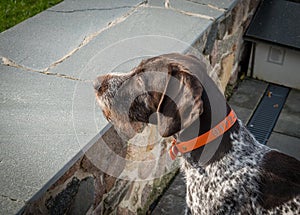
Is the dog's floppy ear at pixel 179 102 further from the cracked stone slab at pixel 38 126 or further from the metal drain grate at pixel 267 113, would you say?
the metal drain grate at pixel 267 113

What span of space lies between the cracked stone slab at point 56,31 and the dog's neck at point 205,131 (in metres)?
1.37

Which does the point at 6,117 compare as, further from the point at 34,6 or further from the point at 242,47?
the point at 242,47

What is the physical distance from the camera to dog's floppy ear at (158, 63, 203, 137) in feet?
7.97

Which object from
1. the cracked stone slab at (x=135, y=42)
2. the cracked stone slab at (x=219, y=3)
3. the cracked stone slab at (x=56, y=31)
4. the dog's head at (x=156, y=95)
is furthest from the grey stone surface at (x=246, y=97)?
the dog's head at (x=156, y=95)

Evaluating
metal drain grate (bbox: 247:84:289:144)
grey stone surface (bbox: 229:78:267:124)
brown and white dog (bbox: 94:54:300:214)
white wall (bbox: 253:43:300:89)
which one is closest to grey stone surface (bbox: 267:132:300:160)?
metal drain grate (bbox: 247:84:289:144)

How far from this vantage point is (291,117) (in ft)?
17.3

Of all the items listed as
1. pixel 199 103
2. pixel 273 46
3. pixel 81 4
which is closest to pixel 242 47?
pixel 273 46

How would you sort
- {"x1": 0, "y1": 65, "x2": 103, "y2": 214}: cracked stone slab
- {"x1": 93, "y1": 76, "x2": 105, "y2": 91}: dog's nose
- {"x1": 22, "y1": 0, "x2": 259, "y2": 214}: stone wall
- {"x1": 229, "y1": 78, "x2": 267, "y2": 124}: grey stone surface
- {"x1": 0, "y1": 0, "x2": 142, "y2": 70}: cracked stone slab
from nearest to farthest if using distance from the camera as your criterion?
{"x1": 0, "y1": 65, "x2": 103, "y2": 214}: cracked stone slab
{"x1": 22, "y1": 0, "x2": 259, "y2": 214}: stone wall
{"x1": 93, "y1": 76, "x2": 105, "y2": 91}: dog's nose
{"x1": 0, "y1": 0, "x2": 142, "y2": 70}: cracked stone slab
{"x1": 229, "y1": 78, "x2": 267, "y2": 124}: grey stone surface

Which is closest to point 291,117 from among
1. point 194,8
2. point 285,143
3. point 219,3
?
point 285,143

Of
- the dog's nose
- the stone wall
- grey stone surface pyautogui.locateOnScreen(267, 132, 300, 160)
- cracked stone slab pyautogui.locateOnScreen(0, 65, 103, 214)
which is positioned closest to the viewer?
cracked stone slab pyautogui.locateOnScreen(0, 65, 103, 214)

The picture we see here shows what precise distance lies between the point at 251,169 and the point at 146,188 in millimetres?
1269

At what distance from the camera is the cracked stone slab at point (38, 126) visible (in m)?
2.61

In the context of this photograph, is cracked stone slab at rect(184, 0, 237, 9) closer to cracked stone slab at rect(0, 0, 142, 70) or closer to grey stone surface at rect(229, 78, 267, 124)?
cracked stone slab at rect(0, 0, 142, 70)

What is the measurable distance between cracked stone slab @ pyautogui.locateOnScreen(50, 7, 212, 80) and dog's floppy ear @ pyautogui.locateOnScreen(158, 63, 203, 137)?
0.97 m
